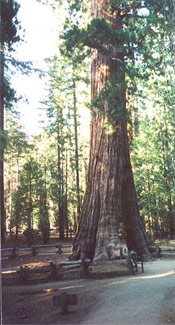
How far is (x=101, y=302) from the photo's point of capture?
20.5 ft

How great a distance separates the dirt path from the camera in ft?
17.3

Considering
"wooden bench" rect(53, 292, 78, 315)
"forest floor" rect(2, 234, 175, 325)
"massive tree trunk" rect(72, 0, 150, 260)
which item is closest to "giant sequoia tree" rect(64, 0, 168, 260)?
"massive tree trunk" rect(72, 0, 150, 260)

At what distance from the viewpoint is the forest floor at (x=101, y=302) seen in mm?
5273

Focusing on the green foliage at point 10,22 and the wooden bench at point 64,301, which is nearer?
the wooden bench at point 64,301

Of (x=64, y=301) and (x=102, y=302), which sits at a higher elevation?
(x=64, y=301)

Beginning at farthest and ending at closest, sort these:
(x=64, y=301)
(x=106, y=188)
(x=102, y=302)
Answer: (x=106, y=188), (x=102, y=302), (x=64, y=301)

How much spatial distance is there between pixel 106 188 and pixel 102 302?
5618mm

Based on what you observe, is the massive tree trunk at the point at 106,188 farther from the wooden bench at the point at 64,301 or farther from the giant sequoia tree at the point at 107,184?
the wooden bench at the point at 64,301

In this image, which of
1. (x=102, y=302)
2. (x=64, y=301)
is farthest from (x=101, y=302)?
(x=64, y=301)

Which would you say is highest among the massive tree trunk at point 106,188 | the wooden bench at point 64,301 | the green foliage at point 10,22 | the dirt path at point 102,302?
the green foliage at point 10,22

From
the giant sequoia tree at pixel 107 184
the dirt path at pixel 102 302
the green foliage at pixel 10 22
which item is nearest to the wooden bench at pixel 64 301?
the dirt path at pixel 102 302

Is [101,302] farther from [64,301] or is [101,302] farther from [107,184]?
[107,184]

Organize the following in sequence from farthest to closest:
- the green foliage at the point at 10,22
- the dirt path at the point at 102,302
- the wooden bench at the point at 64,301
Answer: the green foliage at the point at 10,22, the wooden bench at the point at 64,301, the dirt path at the point at 102,302

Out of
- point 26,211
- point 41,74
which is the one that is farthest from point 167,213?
point 41,74
